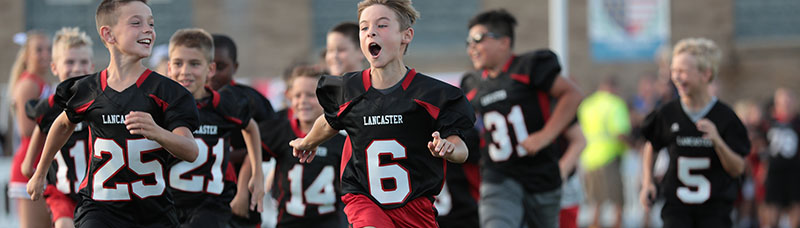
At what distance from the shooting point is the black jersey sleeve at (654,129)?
600cm

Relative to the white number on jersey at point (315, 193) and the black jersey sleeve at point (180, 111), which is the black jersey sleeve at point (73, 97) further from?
the white number on jersey at point (315, 193)

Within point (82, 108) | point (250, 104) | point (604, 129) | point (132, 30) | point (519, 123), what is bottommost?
point (604, 129)

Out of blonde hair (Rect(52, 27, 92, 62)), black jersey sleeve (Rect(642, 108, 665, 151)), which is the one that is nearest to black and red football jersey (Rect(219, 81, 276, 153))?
blonde hair (Rect(52, 27, 92, 62))

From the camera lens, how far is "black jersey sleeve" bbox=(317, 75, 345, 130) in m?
4.22

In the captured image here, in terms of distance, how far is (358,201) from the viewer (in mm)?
4141

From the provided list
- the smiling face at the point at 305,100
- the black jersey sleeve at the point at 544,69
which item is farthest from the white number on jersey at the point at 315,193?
the black jersey sleeve at the point at 544,69

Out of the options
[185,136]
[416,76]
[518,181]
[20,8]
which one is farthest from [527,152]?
[20,8]

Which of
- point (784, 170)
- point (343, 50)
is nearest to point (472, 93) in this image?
point (343, 50)

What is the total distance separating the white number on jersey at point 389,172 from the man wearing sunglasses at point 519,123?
193 centimetres

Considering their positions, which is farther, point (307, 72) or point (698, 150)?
point (307, 72)

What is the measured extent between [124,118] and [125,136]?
0.09m

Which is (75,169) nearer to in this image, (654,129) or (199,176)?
(199,176)

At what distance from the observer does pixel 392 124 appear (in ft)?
13.3

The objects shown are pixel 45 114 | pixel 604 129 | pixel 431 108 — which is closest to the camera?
pixel 431 108
